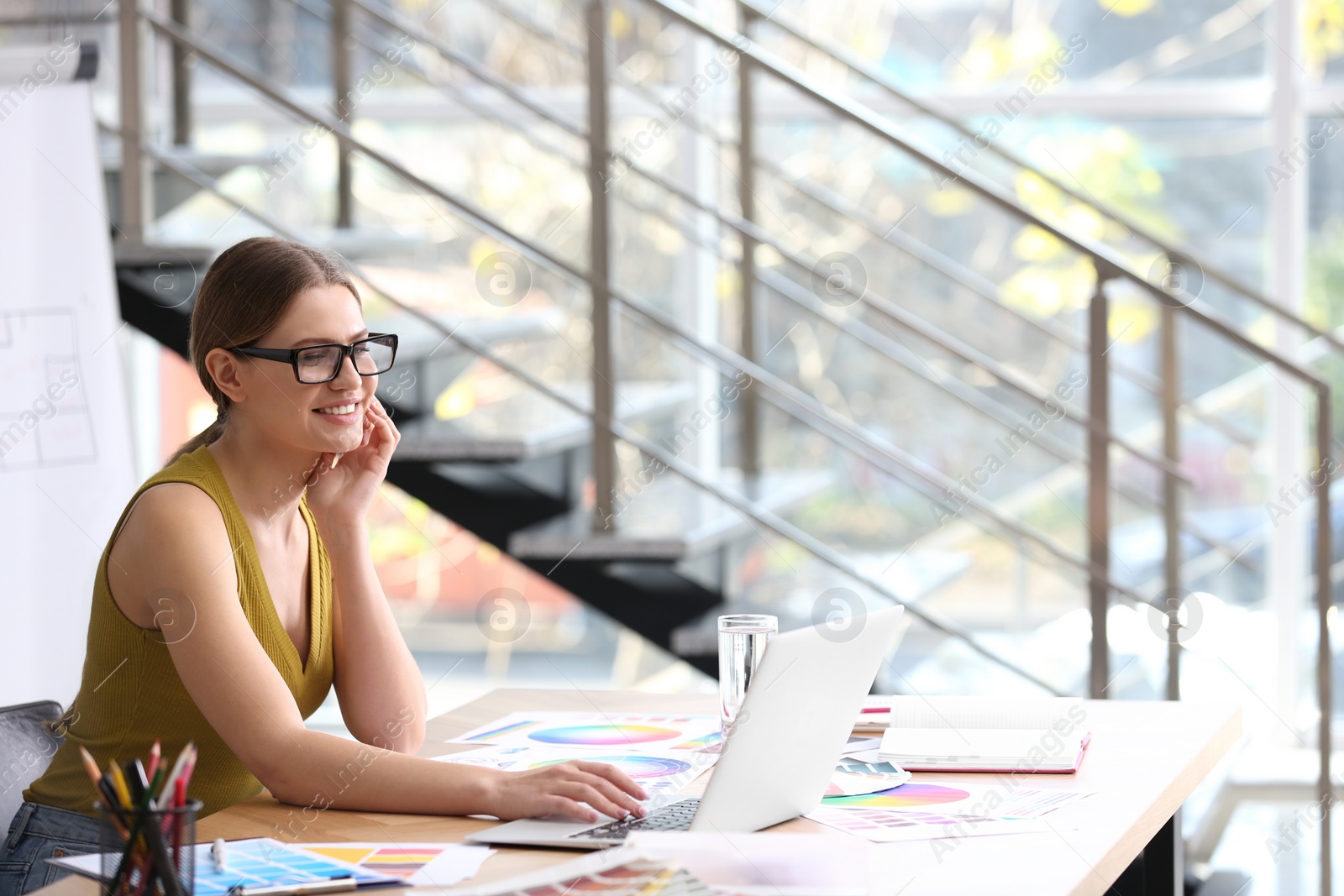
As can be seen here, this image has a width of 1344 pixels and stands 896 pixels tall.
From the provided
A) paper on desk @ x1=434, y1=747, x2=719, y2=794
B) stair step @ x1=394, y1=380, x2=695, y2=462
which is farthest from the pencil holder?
stair step @ x1=394, y1=380, x2=695, y2=462

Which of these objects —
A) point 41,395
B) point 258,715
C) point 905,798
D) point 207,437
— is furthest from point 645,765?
point 41,395

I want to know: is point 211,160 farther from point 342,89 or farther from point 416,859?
point 416,859

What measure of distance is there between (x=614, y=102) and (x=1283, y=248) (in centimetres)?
165

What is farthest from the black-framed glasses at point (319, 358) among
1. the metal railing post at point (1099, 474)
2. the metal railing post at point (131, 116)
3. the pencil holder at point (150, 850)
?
the metal railing post at point (131, 116)

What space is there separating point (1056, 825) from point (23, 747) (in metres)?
1.00

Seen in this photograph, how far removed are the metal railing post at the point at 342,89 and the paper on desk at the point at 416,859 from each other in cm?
230

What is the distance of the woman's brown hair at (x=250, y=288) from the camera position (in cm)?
143

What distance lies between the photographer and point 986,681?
3678 mm

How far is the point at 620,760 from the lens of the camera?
4.42 ft

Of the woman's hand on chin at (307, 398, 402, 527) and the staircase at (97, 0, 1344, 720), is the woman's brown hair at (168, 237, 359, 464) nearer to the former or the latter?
the woman's hand on chin at (307, 398, 402, 527)

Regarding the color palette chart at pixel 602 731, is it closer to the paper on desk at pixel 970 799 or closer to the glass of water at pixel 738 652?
the glass of water at pixel 738 652

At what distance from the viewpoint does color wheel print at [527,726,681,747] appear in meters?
1.43

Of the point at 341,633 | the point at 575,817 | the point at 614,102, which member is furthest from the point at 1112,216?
the point at 575,817

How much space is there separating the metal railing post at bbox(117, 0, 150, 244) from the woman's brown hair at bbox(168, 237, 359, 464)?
1286 mm
